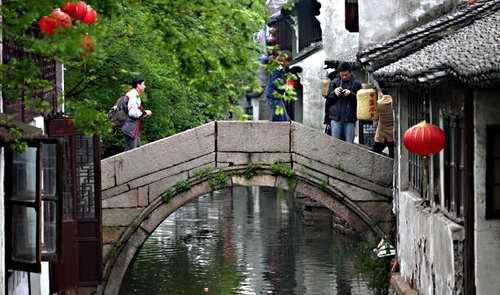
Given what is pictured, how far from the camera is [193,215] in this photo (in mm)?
35812

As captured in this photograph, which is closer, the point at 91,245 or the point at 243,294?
the point at 91,245

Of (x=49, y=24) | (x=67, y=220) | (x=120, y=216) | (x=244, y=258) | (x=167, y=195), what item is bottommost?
(x=244, y=258)

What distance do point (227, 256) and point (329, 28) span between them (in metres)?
9.87

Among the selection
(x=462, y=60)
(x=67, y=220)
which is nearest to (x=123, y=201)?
(x=67, y=220)

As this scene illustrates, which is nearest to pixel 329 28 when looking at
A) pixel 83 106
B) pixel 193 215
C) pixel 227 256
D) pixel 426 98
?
pixel 193 215

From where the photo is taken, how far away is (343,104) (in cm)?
2133

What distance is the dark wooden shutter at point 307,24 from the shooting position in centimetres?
3903

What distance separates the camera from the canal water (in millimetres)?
24188

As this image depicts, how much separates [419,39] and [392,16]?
368 cm

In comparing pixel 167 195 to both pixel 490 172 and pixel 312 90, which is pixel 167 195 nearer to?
pixel 490 172

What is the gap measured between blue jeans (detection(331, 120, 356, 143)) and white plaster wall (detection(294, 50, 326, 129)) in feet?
51.8

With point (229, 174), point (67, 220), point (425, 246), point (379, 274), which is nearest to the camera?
point (425, 246)

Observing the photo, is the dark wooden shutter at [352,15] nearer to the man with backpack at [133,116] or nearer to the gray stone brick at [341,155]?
the gray stone brick at [341,155]

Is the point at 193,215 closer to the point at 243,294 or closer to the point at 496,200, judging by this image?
the point at 243,294
